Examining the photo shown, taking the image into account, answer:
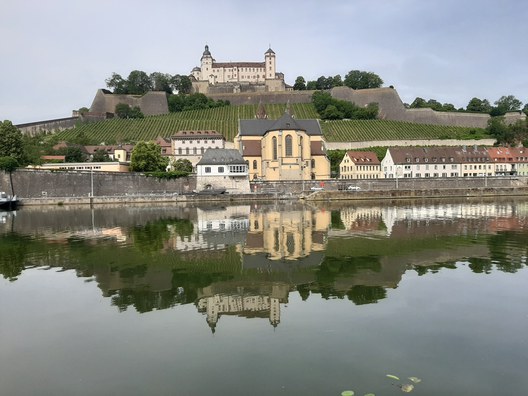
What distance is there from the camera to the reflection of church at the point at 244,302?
11906mm

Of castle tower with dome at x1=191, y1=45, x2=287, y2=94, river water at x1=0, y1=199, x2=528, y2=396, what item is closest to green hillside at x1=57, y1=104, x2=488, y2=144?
castle tower with dome at x1=191, y1=45, x2=287, y2=94

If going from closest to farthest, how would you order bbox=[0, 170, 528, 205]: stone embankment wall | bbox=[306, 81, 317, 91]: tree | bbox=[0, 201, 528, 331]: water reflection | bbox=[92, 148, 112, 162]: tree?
bbox=[0, 201, 528, 331]: water reflection → bbox=[0, 170, 528, 205]: stone embankment wall → bbox=[92, 148, 112, 162]: tree → bbox=[306, 81, 317, 91]: tree

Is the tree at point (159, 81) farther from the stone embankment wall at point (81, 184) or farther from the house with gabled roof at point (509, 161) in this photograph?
the house with gabled roof at point (509, 161)

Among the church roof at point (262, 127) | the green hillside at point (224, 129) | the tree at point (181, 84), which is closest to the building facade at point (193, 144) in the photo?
the church roof at point (262, 127)

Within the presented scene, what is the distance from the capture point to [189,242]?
23625 millimetres

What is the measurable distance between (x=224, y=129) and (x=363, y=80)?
47.4m

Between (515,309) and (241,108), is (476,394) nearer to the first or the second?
(515,309)

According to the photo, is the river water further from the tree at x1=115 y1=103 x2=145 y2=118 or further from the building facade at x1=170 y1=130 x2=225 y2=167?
the tree at x1=115 y1=103 x2=145 y2=118

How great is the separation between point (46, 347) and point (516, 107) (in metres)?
131

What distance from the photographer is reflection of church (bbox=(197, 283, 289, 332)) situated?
11906 mm

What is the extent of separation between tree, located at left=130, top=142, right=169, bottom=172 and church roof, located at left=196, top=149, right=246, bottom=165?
6.56m

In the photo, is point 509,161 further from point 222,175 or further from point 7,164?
point 7,164

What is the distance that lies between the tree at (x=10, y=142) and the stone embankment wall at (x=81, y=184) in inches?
155

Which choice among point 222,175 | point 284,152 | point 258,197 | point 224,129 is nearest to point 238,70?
point 224,129
